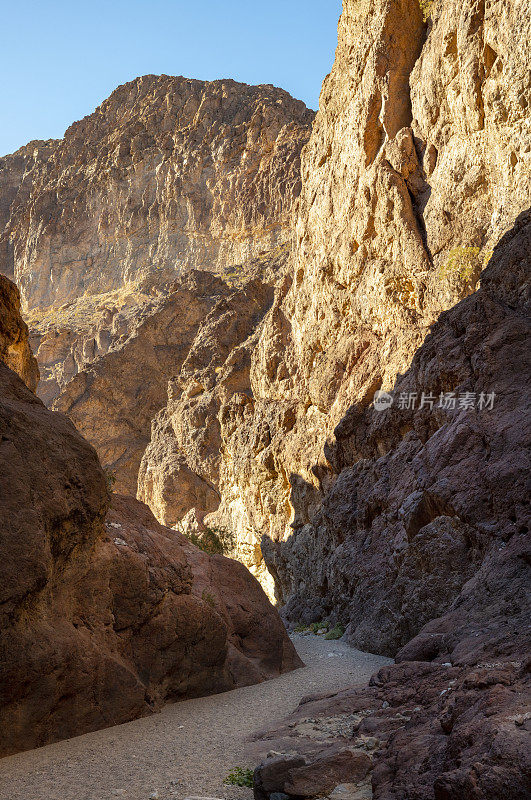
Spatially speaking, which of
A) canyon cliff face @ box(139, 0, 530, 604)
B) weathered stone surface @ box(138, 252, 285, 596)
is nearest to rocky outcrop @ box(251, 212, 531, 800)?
canyon cliff face @ box(139, 0, 530, 604)

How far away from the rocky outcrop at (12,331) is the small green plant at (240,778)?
26.4 feet

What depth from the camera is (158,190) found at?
275ft

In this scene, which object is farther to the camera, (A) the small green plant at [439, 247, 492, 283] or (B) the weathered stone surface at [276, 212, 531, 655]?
(A) the small green plant at [439, 247, 492, 283]

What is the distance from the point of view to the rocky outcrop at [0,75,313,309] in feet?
234

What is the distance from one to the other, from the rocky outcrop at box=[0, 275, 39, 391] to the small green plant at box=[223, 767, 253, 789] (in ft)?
26.4

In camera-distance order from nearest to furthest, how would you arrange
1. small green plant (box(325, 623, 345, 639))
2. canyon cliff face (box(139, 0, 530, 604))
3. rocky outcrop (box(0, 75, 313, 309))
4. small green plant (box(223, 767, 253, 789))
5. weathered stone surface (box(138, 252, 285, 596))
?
small green plant (box(223, 767, 253, 789)) → small green plant (box(325, 623, 345, 639)) → canyon cliff face (box(139, 0, 530, 604)) → weathered stone surface (box(138, 252, 285, 596)) → rocky outcrop (box(0, 75, 313, 309))

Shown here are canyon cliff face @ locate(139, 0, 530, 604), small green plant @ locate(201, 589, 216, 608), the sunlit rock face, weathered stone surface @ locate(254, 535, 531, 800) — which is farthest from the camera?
the sunlit rock face

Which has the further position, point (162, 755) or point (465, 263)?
point (465, 263)

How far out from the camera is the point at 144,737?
7.96 metres

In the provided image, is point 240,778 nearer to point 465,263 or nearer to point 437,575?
point 437,575

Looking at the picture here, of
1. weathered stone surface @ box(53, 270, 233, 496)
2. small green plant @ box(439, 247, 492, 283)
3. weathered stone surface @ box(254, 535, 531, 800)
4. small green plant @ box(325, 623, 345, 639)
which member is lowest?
small green plant @ box(325, 623, 345, 639)

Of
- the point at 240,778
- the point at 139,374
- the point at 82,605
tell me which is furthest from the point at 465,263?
the point at 139,374

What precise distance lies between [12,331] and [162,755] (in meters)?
8.60

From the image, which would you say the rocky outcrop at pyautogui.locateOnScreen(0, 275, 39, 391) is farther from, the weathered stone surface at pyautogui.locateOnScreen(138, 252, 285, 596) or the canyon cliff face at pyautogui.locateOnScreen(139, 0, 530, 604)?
the weathered stone surface at pyautogui.locateOnScreen(138, 252, 285, 596)
